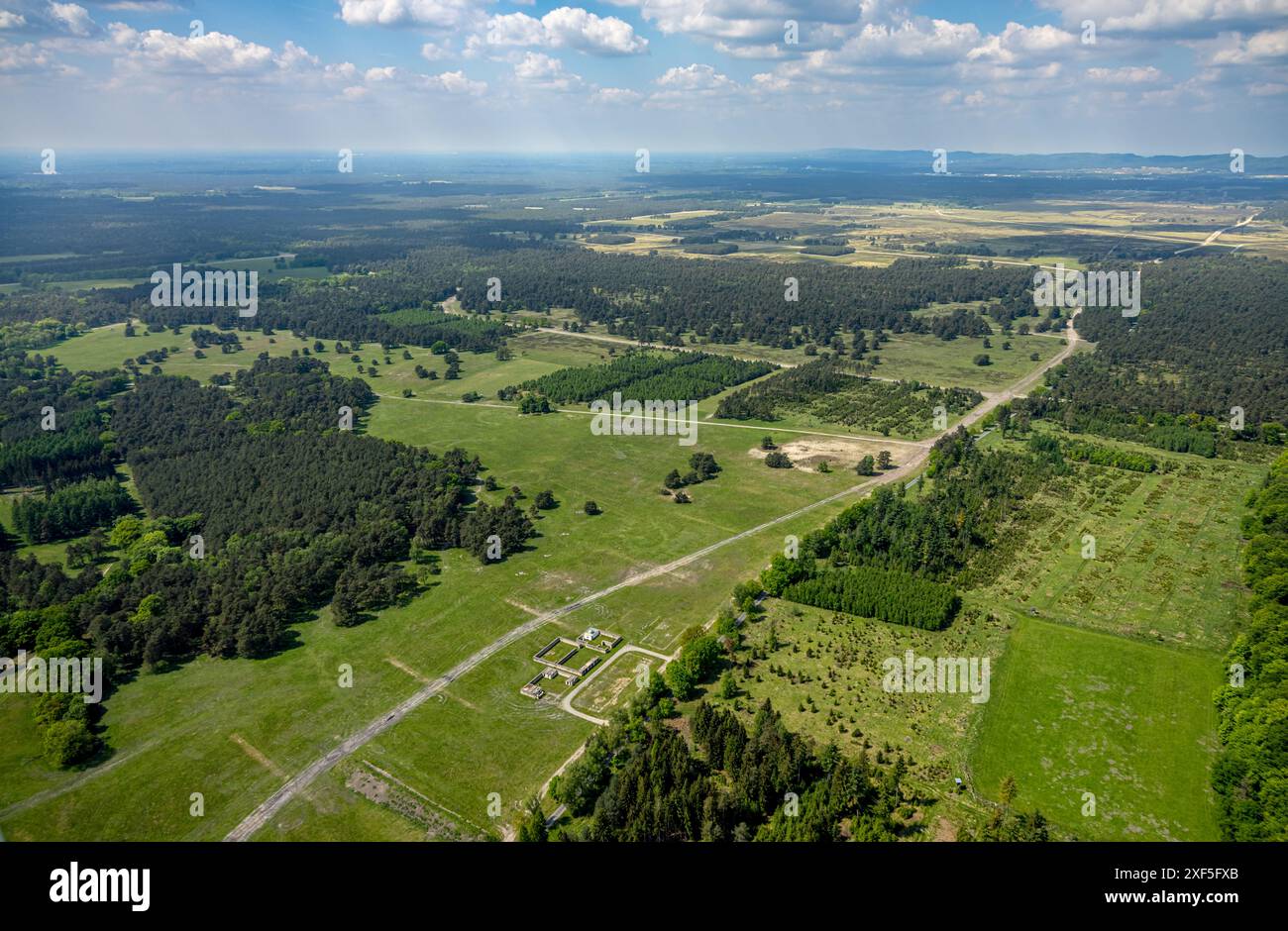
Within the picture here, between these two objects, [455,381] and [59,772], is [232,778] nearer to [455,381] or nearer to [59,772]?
[59,772]

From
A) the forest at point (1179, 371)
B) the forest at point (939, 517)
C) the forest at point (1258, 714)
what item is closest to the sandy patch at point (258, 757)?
the forest at point (939, 517)

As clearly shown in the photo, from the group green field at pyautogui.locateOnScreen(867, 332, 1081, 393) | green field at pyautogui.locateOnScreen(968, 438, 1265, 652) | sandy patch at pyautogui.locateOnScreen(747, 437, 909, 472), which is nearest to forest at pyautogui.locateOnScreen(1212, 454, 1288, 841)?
green field at pyautogui.locateOnScreen(968, 438, 1265, 652)

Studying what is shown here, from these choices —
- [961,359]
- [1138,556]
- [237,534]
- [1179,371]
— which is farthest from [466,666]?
[1179,371]

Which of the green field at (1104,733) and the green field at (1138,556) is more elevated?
the green field at (1138,556)

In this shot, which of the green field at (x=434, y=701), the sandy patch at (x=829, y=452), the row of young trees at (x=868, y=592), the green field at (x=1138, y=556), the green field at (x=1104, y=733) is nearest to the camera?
the green field at (x=1104, y=733)

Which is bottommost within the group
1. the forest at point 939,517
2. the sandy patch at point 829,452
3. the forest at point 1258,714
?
the forest at point 1258,714

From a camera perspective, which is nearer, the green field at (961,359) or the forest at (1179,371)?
the forest at (1179,371)

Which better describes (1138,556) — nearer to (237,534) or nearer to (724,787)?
(724,787)

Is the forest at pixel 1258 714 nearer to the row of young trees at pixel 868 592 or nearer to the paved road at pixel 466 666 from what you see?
Result: the row of young trees at pixel 868 592
